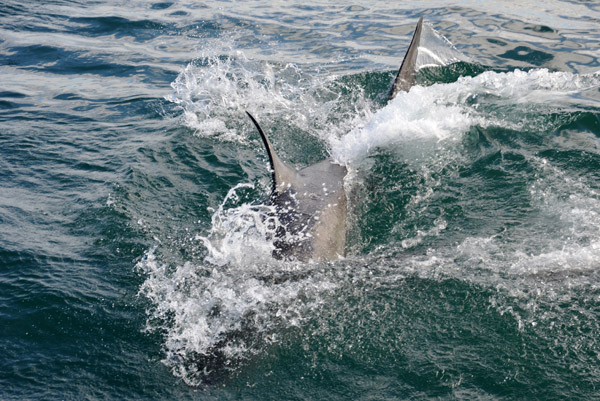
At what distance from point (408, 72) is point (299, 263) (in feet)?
14.6

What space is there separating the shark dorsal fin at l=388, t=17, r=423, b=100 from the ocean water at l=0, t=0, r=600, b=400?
313mm

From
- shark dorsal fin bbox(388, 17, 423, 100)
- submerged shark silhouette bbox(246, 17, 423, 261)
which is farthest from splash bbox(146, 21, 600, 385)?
shark dorsal fin bbox(388, 17, 423, 100)

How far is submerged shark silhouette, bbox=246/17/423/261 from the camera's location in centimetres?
526

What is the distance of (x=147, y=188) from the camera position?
6.91m

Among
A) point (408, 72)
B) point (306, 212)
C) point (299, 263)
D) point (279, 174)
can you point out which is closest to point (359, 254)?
point (306, 212)

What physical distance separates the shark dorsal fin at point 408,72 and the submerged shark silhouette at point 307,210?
2365 mm

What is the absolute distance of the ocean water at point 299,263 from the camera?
4121 mm

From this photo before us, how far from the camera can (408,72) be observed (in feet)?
28.0

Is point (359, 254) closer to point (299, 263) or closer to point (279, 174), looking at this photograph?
point (299, 263)

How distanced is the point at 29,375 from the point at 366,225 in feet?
11.2

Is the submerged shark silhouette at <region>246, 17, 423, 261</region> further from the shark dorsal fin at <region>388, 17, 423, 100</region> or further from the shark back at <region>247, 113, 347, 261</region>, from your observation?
the shark dorsal fin at <region>388, 17, 423, 100</region>

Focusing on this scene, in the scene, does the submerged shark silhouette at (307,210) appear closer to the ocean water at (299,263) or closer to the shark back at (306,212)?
the shark back at (306,212)

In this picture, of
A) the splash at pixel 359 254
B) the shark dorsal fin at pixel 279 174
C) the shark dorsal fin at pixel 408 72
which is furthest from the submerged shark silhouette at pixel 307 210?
the shark dorsal fin at pixel 408 72

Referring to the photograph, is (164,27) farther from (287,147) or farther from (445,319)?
(445,319)
